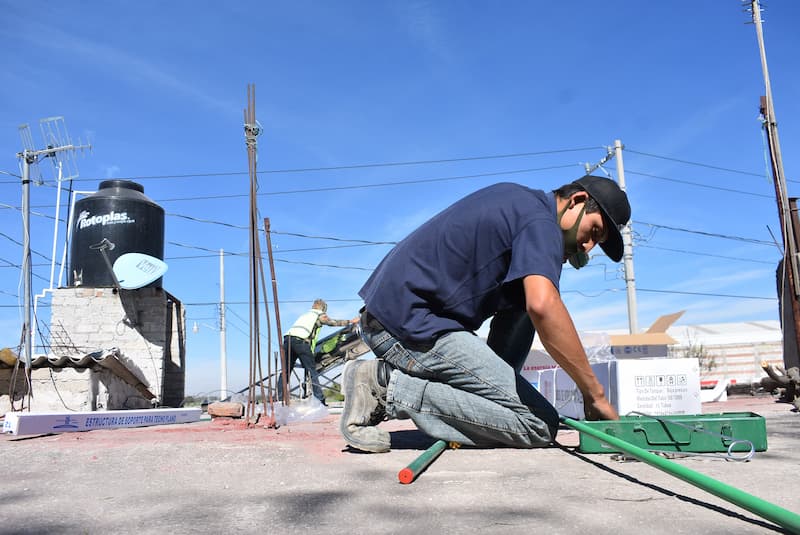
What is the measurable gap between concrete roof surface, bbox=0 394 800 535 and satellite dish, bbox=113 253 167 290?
727 centimetres

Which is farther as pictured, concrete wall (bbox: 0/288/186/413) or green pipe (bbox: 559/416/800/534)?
concrete wall (bbox: 0/288/186/413)

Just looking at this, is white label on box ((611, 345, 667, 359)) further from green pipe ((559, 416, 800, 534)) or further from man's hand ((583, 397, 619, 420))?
green pipe ((559, 416, 800, 534))

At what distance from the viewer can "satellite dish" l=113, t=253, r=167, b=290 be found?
950 cm

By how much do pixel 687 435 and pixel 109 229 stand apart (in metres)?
10.2

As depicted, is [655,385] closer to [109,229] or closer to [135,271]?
[135,271]

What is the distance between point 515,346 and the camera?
118 inches

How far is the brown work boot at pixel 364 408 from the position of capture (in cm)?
268

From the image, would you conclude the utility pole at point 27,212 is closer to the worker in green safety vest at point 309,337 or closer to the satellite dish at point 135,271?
the satellite dish at point 135,271

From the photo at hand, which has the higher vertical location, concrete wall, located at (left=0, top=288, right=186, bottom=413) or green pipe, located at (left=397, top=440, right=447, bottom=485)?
concrete wall, located at (left=0, top=288, right=186, bottom=413)

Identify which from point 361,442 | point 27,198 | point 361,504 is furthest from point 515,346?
point 27,198

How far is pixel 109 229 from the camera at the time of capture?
10.5 m

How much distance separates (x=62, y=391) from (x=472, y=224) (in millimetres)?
6528

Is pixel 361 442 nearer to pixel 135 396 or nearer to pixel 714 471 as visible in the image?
pixel 714 471

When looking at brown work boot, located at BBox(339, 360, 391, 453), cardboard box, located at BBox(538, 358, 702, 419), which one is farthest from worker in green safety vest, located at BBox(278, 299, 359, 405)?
brown work boot, located at BBox(339, 360, 391, 453)
